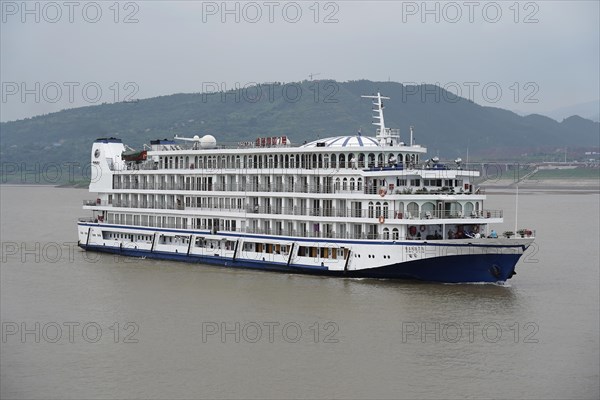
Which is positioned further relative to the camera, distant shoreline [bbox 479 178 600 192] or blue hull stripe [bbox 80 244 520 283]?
distant shoreline [bbox 479 178 600 192]

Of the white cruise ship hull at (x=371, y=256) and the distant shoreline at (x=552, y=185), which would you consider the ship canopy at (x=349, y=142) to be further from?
the distant shoreline at (x=552, y=185)

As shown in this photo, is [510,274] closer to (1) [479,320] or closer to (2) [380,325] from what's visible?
(1) [479,320]

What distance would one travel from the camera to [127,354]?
24.2 metres

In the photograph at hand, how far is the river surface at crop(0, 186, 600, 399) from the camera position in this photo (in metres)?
21.7

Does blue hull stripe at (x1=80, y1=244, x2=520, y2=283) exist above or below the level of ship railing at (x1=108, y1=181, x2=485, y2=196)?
below

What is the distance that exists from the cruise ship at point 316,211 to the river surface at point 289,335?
93 cm

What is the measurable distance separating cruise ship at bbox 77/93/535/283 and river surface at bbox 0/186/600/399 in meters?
0.93

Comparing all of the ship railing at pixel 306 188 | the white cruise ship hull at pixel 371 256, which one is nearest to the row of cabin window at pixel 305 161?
the ship railing at pixel 306 188

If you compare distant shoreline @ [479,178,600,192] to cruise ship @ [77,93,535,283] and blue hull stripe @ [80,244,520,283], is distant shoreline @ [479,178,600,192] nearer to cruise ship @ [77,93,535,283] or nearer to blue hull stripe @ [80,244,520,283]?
cruise ship @ [77,93,535,283]

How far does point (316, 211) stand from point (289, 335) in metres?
11.1

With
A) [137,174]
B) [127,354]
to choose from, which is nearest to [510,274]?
[127,354]

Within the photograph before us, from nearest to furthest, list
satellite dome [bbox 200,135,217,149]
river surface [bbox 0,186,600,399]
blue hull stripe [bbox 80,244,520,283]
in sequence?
1. river surface [bbox 0,186,600,399]
2. blue hull stripe [bbox 80,244,520,283]
3. satellite dome [bbox 200,135,217,149]

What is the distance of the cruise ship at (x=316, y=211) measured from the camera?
3359cm

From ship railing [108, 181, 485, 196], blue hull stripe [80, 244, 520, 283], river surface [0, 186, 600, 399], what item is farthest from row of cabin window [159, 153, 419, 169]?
river surface [0, 186, 600, 399]
